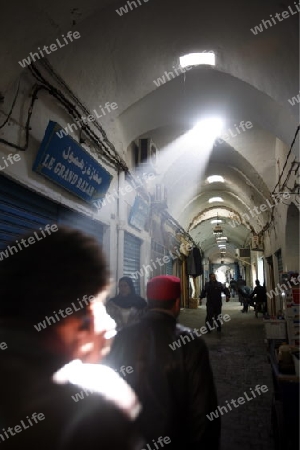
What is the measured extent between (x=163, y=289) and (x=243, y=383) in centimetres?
429

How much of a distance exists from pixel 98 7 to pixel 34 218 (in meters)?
2.77

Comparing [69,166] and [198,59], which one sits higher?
[198,59]

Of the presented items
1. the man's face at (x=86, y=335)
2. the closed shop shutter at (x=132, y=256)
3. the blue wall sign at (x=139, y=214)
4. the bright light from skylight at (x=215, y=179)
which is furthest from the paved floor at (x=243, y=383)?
the bright light from skylight at (x=215, y=179)

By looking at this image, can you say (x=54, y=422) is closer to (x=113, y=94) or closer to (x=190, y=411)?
(x=190, y=411)

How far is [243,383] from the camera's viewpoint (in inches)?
217

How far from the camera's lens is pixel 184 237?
17.1m

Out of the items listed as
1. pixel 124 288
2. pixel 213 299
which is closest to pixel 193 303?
pixel 213 299

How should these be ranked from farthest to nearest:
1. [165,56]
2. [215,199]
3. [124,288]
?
1. [215,199]
2. [165,56]
3. [124,288]

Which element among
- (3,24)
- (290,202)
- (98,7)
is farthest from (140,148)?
(3,24)

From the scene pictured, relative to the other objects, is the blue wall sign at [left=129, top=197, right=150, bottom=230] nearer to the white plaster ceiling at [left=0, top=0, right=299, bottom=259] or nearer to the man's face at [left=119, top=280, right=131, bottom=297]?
the white plaster ceiling at [left=0, top=0, right=299, bottom=259]

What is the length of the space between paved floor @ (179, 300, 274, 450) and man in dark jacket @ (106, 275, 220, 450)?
6.72 feet

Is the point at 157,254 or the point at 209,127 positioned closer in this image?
the point at 209,127

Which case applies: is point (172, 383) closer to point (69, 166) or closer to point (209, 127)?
point (69, 166)

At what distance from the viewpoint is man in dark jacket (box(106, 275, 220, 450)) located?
1.93 m
